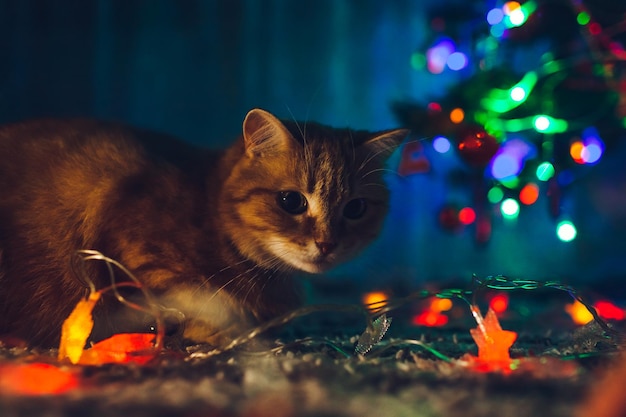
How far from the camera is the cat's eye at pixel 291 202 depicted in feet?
3.94

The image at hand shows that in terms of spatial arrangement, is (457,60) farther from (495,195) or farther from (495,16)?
(495,195)

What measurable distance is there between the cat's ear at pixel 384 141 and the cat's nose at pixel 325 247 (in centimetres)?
29

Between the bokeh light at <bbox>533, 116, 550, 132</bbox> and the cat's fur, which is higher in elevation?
the bokeh light at <bbox>533, 116, 550, 132</bbox>

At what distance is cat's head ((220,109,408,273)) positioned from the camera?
1.16 metres

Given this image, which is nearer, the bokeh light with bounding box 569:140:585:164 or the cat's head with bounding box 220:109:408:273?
the cat's head with bounding box 220:109:408:273

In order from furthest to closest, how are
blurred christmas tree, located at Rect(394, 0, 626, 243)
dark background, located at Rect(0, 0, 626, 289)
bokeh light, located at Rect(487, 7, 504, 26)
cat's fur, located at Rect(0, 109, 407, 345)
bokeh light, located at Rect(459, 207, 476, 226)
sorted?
bokeh light, located at Rect(459, 207, 476, 226)
dark background, located at Rect(0, 0, 626, 289)
bokeh light, located at Rect(487, 7, 504, 26)
blurred christmas tree, located at Rect(394, 0, 626, 243)
cat's fur, located at Rect(0, 109, 407, 345)

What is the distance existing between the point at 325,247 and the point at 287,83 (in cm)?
150

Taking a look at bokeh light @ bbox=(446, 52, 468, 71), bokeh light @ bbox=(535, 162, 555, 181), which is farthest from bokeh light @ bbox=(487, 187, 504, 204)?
bokeh light @ bbox=(446, 52, 468, 71)

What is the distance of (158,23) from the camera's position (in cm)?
223

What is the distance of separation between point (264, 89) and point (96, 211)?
4.59ft

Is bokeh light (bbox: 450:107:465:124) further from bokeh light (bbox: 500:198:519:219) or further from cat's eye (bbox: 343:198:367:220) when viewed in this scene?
cat's eye (bbox: 343:198:367:220)

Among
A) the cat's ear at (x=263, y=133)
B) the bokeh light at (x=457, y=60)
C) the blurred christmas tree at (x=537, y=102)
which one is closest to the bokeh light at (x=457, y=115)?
the blurred christmas tree at (x=537, y=102)

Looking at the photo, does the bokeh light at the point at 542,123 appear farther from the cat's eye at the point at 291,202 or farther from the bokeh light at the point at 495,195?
the cat's eye at the point at 291,202

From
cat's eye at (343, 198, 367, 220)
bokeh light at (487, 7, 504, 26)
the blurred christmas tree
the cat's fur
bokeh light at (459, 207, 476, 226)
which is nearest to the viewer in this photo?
the cat's fur
